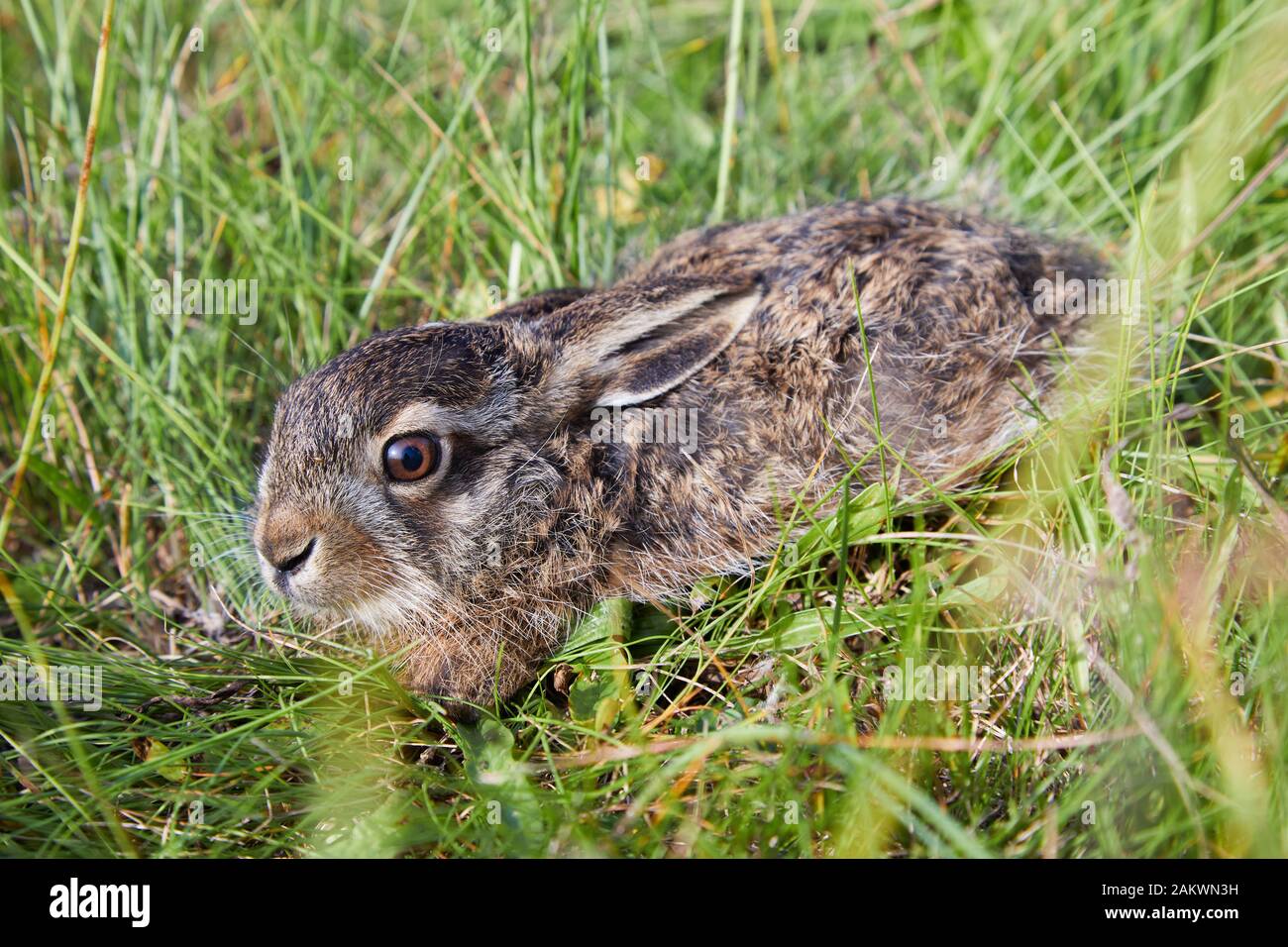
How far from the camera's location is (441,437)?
374 centimetres

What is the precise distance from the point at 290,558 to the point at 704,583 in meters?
1.41

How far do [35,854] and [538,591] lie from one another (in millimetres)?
1673

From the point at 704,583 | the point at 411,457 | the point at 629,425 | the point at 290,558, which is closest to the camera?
the point at 290,558

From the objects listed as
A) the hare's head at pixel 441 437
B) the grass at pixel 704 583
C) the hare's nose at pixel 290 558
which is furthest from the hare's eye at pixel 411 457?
the grass at pixel 704 583

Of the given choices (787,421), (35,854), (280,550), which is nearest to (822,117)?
(787,421)

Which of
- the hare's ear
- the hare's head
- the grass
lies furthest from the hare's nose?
the hare's ear

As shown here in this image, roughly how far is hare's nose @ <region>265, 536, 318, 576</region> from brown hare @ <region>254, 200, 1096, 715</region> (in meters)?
0.06

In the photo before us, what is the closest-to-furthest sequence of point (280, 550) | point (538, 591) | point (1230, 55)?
point (280, 550) < point (538, 591) < point (1230, 55)

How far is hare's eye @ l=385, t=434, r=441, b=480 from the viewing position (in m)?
3.67

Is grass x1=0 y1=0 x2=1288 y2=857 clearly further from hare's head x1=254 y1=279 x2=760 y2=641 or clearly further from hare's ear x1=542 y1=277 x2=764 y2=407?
hare's ear x1=542 y1=277 x2=764 y2=407

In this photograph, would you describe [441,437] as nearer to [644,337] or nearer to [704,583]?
[644,337]

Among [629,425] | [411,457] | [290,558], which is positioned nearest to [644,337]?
[629,425]

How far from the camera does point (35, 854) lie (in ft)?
9.91

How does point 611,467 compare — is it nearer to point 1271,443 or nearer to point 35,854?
point 35,854
